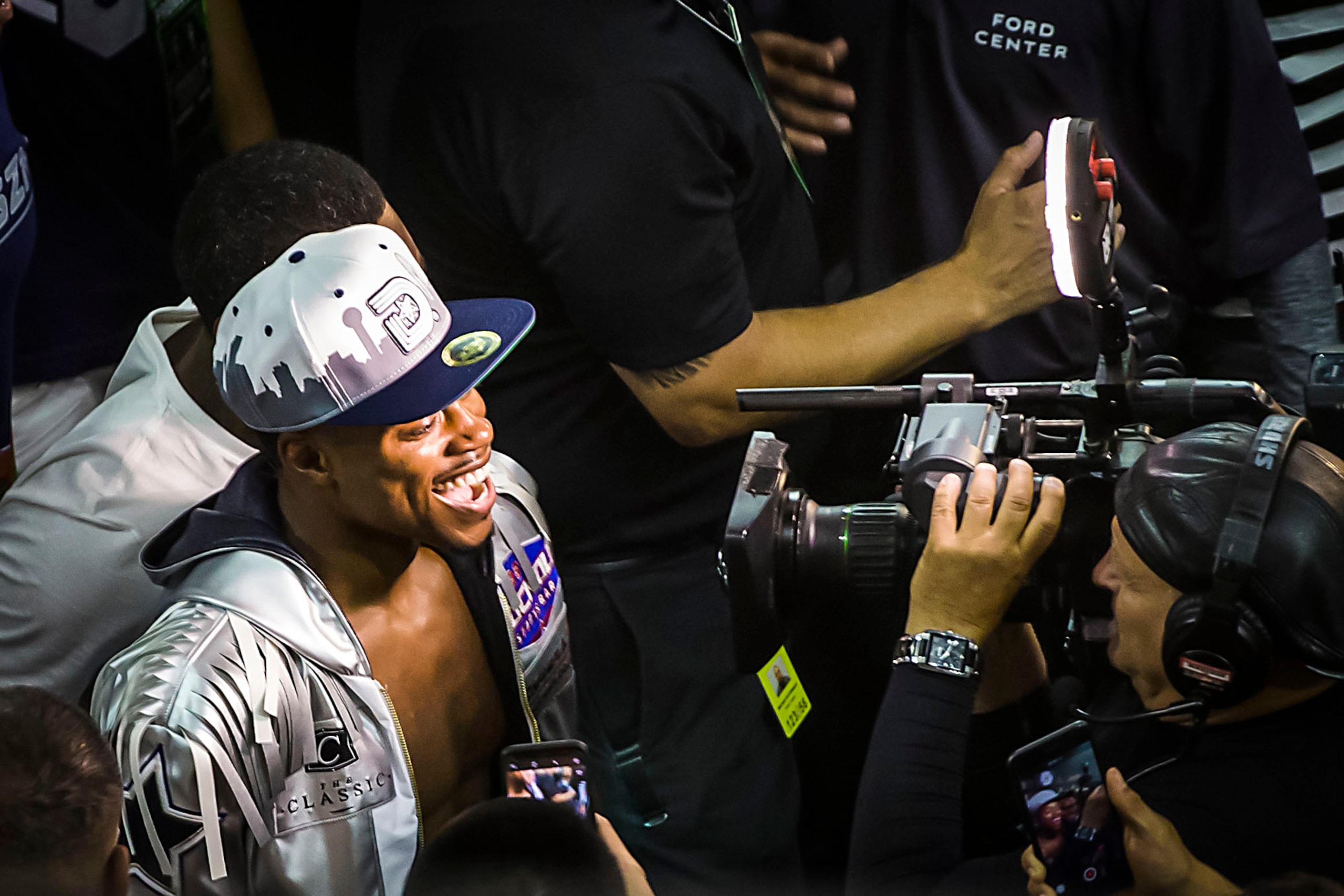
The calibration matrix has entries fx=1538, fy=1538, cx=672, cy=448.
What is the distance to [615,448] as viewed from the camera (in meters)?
2.23

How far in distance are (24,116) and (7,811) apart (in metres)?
1.16

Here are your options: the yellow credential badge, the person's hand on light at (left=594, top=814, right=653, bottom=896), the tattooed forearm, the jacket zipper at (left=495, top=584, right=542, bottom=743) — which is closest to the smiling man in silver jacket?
the jacket zipper at (left=495, top=584, right=542, bottom=743)

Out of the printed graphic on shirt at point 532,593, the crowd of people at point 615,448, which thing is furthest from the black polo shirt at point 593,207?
the printed graphic on shirt at point 532,593

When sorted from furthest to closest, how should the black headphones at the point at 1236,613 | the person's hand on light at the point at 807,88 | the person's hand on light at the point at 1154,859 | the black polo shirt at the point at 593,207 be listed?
the person's hand on light at the point at 807,88, the black polo shirt at the point at 593,207, the person's hand on light at the point at 1154,859, the black headphones at the point at 1236,613

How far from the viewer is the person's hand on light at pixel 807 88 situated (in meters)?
2.21

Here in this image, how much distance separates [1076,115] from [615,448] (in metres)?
0.81

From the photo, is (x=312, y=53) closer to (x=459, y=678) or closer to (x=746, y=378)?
(x=746, y=378)

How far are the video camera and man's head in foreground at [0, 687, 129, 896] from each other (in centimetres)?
72

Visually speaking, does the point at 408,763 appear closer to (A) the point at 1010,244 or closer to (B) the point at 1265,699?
(B) the point at 1265,699

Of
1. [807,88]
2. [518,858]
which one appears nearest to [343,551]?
[518,858]

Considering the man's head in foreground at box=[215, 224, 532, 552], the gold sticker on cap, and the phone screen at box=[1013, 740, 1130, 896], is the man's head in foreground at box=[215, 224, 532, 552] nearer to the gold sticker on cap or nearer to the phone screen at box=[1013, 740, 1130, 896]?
the gold sticker on cap

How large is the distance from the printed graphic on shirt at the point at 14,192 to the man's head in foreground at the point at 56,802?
2.72 feet

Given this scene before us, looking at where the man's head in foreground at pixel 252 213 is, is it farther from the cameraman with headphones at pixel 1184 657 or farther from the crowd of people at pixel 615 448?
the cameraman with headphones at pixel 1184 657

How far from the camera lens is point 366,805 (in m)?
1.81
